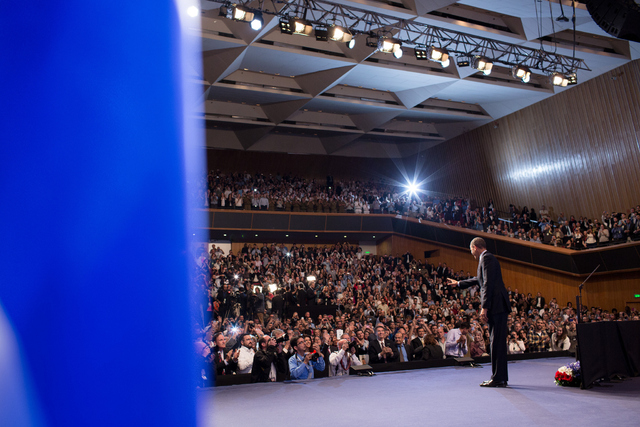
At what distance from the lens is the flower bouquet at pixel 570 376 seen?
416 centimetres

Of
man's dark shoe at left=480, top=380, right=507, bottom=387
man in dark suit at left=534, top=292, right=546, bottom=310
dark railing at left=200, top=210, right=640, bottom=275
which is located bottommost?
man's dark shoe at left=480, top=380, right=507, bottom=387

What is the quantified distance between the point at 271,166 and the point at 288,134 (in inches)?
83.1

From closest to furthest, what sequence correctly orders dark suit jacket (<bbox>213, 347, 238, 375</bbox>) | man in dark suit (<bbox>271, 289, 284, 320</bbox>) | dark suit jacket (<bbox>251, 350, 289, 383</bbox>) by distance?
dark suit jacket (<bbox>251, 350, 289, 383</bbox>)
dark suit jacket (<bbox>213, 347, 238, 375</bbox>)
man in dark suit (<bbox>271, 289, 284, 320</bbox>)

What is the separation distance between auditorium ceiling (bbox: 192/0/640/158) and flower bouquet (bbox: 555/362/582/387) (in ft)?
31.6

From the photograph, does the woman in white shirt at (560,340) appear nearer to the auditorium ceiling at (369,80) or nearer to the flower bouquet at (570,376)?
the flower bouquet at (570,376)

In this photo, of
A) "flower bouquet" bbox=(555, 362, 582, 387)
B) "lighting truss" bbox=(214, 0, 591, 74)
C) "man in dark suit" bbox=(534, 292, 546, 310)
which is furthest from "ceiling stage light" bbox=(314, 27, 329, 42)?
"man in dark suit" bbox=(534, 292, 546, 310)

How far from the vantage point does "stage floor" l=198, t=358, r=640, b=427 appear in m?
3.04

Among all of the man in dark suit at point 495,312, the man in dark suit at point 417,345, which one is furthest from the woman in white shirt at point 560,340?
the man in dark suit at point 495,312

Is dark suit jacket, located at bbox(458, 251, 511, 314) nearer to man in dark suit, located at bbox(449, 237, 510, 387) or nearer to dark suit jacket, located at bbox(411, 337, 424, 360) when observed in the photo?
man in dark suit, located at bbox(449, 237, 510, 387)

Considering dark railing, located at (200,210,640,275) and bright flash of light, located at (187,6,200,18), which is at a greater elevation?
bright flash of light, located at (187,6,200,18)

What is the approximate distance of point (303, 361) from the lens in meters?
5.48

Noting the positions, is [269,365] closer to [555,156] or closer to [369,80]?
[369,80]

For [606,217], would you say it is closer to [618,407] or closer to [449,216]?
[449,216]

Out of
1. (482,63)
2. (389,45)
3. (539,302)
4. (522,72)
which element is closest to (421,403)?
(389,45)
